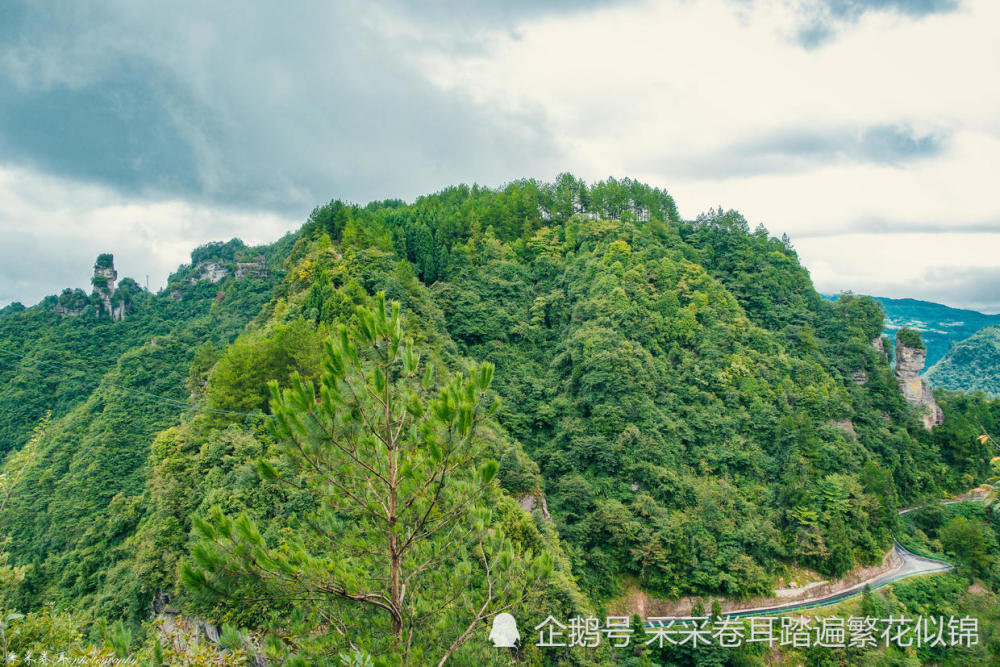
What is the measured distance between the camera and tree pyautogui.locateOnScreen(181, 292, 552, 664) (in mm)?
6156

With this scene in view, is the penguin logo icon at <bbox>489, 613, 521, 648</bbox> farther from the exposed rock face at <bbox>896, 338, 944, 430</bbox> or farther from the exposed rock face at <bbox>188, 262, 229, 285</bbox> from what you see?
the exposed rock face at <bbox>188, 262, 229, 285</bbox>

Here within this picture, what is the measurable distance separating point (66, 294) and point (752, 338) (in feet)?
205

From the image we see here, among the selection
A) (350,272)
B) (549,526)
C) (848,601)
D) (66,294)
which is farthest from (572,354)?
(66,294)

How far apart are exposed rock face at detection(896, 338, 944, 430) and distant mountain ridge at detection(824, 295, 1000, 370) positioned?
4782cm

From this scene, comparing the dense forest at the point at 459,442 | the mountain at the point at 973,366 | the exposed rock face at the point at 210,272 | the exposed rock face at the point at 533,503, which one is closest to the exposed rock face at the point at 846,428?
the dense forest at the point at 459,442

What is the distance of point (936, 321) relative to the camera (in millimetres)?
99000

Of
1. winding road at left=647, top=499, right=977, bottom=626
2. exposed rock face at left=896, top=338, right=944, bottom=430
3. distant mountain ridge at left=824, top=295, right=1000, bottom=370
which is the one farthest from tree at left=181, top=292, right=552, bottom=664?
distant mountain ridge at left=824, top=295, right=1000, bottom=370

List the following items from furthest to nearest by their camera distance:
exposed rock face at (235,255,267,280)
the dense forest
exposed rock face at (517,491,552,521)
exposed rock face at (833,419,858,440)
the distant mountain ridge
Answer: the distant mountain ridge < exposed rock face at (235,255,267,280) < exposed rock face at (833,419,858,440) < exposed rock face at (517,491,552,521) < the dense forest

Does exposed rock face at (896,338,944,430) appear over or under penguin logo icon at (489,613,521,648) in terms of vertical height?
over

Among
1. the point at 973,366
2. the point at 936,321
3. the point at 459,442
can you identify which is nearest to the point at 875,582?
the point at 459,442

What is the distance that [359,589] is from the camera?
635cm

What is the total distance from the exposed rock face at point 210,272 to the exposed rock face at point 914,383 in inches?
2814

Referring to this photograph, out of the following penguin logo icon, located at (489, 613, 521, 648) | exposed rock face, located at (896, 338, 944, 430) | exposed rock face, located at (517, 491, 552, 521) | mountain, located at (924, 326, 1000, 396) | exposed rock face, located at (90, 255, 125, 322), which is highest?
exposed rock face, located at (90, 255, 125, 322)

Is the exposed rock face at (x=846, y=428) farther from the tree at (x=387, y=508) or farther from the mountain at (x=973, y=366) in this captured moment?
the mountain at (x=973, y=366)
